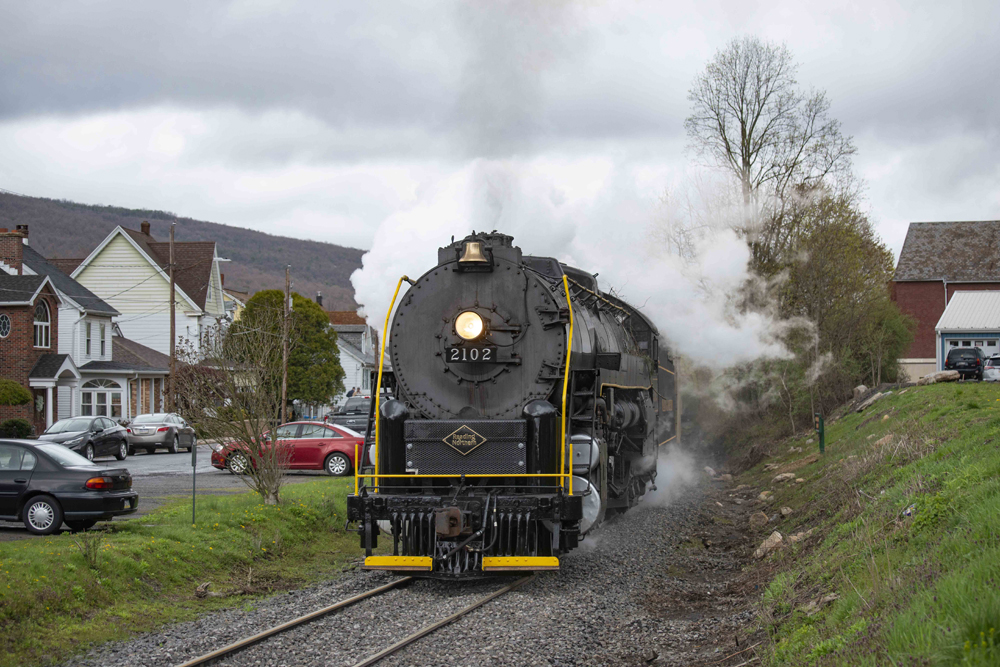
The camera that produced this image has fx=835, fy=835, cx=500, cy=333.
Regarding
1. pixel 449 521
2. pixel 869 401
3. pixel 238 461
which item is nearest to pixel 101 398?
pixel 238 461

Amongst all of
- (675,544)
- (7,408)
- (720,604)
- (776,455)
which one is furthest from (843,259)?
(7,408)

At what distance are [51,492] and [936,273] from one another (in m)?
47.0

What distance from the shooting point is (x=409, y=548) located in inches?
354

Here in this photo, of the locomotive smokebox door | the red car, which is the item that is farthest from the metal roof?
the locomotive smokebox door

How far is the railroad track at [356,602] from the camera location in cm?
641

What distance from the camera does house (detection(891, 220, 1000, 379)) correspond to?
45.2 m

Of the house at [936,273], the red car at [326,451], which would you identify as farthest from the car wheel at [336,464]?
the house at [936,273]

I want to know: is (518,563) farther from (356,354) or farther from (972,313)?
(356,354)

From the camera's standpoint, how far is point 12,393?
93.4ft

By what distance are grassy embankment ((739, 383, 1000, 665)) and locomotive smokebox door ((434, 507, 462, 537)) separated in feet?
10.0

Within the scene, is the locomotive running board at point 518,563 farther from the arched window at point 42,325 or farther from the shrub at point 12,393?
the arched window at point 42,325

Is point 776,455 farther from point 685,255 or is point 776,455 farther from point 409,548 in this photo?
point 409,548

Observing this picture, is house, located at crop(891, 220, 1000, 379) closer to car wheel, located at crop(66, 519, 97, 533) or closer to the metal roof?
the metal roof

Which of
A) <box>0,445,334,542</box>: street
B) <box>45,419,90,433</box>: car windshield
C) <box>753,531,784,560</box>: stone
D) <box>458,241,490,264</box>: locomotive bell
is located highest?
<box>458,241,490,264</box>: locomotive bell
